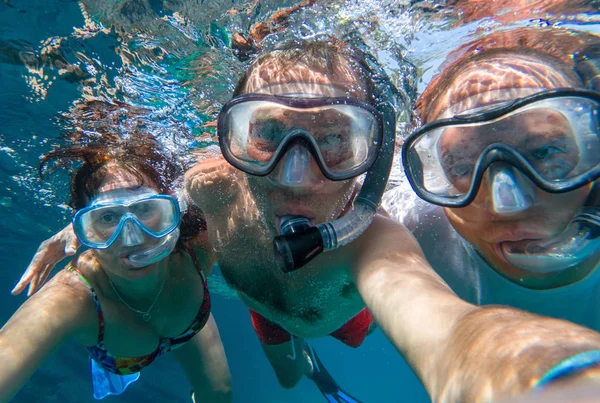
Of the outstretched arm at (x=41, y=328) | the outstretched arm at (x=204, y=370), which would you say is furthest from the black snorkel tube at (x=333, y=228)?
the outstretched arm at (x=204, y=370)

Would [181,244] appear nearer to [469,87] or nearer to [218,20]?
[218,20]

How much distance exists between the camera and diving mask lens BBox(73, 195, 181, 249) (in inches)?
160

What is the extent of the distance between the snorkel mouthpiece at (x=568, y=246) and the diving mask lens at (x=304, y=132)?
4.45ft

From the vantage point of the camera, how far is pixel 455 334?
4.97ft

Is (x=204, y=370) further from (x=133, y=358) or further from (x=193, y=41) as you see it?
(x=193, y=41)

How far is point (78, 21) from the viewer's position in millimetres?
4629

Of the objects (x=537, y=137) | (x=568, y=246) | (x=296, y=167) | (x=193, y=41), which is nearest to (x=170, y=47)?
(x=193, y=41)

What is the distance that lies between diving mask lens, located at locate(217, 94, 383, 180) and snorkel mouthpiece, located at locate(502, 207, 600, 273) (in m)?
1.36

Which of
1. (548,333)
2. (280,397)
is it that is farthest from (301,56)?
(280,397)

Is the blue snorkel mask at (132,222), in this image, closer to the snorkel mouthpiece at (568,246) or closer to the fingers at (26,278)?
the fingers at (26,278)

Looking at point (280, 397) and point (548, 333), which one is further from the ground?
point (548, 333)

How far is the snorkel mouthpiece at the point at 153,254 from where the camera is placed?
13.1 ft

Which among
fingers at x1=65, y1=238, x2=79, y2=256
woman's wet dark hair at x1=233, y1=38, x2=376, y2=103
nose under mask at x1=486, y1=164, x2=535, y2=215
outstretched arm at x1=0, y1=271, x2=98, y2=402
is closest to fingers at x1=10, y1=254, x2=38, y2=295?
fingers at x1=65, y1=238, x2=79, y2=256

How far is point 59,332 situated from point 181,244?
192cm
